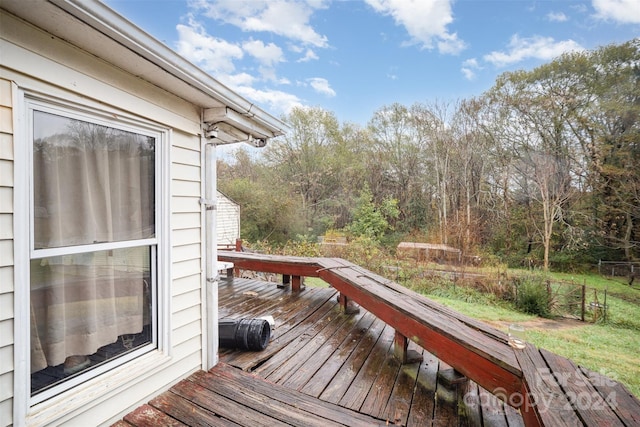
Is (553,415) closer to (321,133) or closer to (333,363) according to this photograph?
(333,363)

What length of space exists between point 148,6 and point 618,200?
14891 millimetres

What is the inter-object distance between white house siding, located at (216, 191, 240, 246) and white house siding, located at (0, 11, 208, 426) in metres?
11.0

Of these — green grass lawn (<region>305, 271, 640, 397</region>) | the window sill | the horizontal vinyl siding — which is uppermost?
the horizontal vinyl siding

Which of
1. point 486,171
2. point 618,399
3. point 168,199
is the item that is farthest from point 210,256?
point 486,171

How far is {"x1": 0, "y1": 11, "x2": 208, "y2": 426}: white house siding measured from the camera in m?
1.20

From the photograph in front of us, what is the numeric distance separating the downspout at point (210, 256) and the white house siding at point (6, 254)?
113cm

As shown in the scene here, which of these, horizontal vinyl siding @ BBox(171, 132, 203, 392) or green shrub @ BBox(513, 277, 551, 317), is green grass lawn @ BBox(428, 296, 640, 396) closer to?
green shrub @ BBox(513, 277, 551, 317)

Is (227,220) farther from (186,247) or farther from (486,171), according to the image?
(486,171)

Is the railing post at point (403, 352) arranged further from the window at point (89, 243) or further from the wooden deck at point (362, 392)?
the window at point (89, 243)

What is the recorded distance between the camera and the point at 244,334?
2596 millimetres

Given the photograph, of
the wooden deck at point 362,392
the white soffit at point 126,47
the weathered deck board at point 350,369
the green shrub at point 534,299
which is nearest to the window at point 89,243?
the white soffit at point 126,47

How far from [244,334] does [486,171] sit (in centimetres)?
1347

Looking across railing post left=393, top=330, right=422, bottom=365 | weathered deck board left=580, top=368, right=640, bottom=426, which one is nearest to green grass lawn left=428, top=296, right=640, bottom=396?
railing post left=393, top=330, right=422, bottom=365

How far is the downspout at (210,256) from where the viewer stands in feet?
7.50
